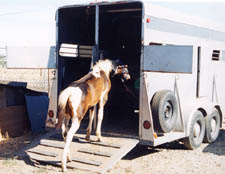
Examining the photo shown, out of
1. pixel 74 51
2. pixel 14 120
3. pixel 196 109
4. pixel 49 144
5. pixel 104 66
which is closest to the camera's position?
pixel 49 144

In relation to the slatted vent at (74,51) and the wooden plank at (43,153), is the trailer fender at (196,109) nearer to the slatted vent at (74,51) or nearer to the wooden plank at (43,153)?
the slatted vent at (74,51)

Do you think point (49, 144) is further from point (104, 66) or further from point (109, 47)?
point (109, 47)

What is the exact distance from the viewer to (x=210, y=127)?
748 centimetres

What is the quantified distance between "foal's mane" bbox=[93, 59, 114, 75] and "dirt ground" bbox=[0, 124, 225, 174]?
71.5 inches

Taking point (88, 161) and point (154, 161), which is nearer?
point (88, 161)

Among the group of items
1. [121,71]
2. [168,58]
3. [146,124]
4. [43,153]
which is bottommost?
[43,153]

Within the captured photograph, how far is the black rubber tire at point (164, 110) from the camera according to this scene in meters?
5.57

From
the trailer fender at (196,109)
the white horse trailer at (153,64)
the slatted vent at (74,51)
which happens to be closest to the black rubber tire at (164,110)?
the white horse trailer at (153,64)

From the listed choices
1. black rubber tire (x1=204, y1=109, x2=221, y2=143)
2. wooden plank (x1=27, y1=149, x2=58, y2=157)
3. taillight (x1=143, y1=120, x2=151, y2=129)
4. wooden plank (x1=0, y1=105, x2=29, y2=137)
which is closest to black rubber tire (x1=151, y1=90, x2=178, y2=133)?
taillight (x1=143, y1=120, x2=151, y2=129)

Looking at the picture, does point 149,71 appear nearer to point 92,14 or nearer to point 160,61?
point 160,61

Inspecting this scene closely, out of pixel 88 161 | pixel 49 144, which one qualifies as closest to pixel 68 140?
pixel 88 161

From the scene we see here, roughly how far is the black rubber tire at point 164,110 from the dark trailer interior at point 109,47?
2.35ft

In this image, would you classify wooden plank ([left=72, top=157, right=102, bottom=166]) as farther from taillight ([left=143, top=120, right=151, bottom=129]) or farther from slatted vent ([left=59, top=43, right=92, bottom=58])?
slatted vent ([left=59, top=43, right=92, bottom=58])

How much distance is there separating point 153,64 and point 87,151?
6.36ft
